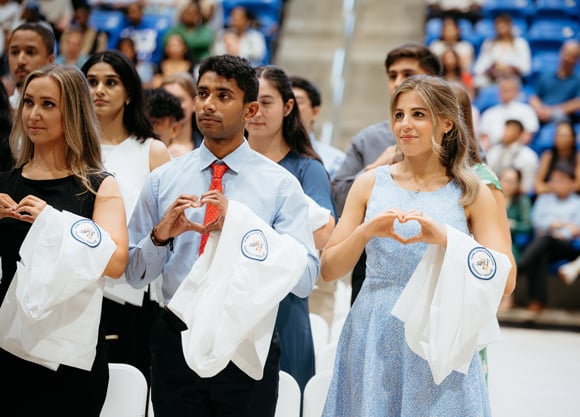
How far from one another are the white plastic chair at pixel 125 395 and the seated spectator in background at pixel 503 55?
6.57 m

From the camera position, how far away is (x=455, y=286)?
2422 mm

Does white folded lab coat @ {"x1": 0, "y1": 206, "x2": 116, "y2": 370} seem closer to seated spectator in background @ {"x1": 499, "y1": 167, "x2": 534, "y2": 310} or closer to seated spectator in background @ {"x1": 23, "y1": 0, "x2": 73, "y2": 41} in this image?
seated spectator in background @ {"x1": 499, "y1": 167, "x2": 534, "y2": 310}

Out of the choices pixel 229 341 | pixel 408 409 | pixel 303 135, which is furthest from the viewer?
pixel 303 135

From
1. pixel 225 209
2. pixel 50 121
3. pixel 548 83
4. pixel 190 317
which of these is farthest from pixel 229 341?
pixel 548 83

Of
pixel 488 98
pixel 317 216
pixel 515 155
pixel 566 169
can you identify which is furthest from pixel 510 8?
pixel 317 216

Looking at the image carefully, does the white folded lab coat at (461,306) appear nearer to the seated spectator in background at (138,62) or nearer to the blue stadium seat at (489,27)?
the seated spectator in background at (138,62)

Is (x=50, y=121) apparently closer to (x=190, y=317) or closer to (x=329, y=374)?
(x=190, y=317)

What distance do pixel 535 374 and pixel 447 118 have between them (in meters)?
3.10

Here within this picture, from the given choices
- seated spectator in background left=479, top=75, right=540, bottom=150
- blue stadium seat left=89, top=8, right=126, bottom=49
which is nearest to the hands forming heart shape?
seated spectator in background left=479, top=75, right=540, bottom=150

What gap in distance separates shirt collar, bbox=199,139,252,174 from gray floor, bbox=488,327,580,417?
95.2 inches

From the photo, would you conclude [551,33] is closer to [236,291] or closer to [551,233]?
[551,233]

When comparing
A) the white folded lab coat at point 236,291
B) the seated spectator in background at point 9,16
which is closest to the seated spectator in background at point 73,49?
the seated spectator in background at point 9,16

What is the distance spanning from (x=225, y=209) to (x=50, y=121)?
0.74m

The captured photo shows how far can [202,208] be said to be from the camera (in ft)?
8.55
